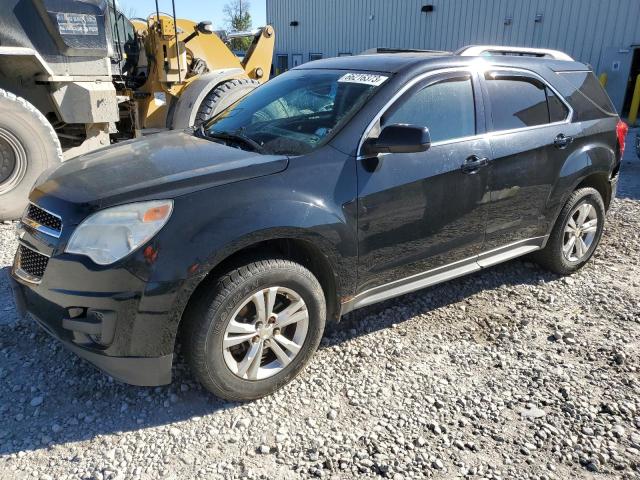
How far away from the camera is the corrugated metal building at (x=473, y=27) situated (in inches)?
576

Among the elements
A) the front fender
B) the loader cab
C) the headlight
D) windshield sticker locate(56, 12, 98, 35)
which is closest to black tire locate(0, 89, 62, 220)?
windshield sticker locate(56, 12, 98, 35)

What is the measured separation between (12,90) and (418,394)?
18.1ft

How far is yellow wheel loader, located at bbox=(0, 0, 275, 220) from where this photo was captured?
17.2ft

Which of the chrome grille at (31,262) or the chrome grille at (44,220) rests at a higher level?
the chrome grille at (44,220)

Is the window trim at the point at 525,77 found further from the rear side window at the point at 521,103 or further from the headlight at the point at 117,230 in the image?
the headlight at the point at 117,230

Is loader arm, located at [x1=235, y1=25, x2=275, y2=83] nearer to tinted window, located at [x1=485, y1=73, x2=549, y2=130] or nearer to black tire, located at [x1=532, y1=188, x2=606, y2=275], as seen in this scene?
tinted window, located at [x1=485, y1=73, x2=549, y2=130]

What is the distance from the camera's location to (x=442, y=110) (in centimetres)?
337

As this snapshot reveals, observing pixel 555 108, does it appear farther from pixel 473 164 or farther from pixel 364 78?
pixel 364 78

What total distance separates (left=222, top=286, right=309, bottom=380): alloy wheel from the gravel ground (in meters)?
0.22

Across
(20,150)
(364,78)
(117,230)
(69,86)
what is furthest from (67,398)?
(69,86)

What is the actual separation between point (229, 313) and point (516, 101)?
259 centimetres

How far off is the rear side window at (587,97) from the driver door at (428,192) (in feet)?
3.77

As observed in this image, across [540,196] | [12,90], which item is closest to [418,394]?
[540,196]

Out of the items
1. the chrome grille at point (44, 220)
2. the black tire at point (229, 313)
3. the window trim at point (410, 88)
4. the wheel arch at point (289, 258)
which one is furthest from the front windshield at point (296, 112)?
the chrome grille at point (44, 220)
